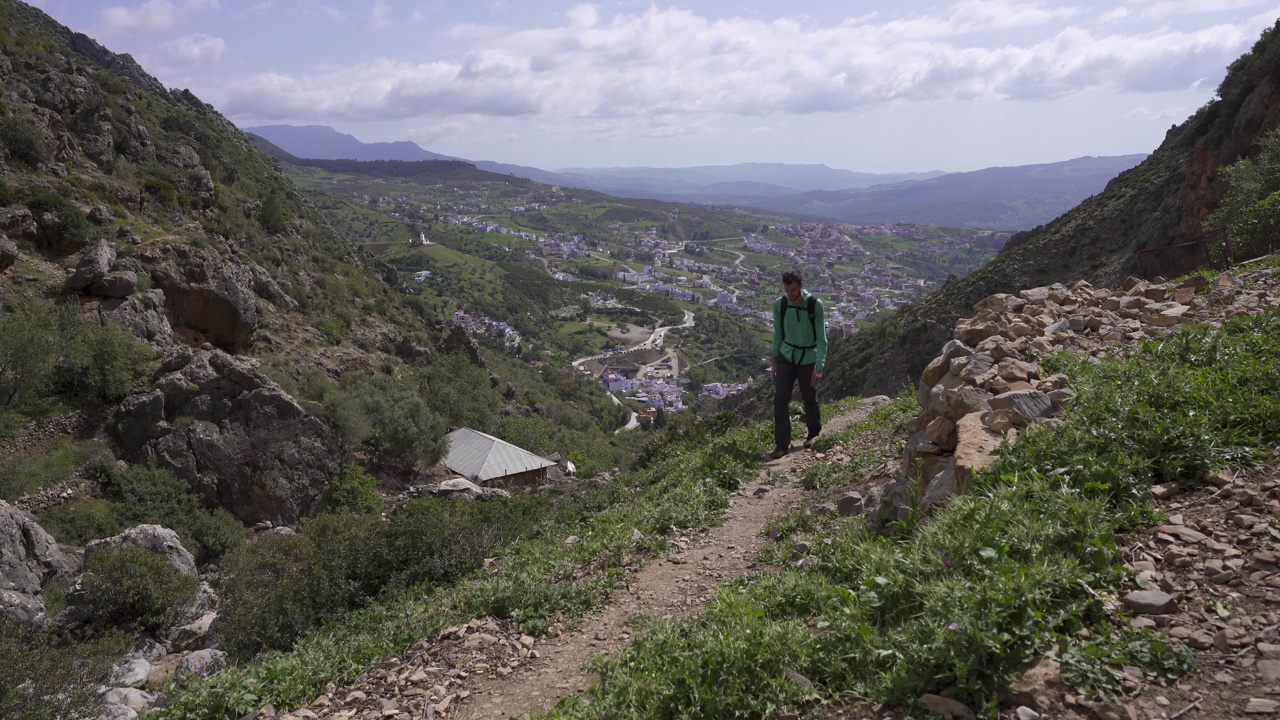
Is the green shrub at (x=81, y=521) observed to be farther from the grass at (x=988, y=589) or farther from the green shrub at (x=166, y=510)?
the grass at (x=988, y=589)

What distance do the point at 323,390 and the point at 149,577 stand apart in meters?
14.1

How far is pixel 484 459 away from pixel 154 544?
13.7m

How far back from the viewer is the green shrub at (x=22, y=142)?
25.2 meters

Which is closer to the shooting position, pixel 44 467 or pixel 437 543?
pixel 437 543

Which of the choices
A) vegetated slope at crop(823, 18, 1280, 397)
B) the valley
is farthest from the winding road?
vegetated slope at crop(823, 18, 1280, 397)

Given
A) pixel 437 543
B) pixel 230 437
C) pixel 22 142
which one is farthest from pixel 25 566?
pixel 22 142

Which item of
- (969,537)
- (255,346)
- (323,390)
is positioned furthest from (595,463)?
(969,537)

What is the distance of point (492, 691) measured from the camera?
4.09m

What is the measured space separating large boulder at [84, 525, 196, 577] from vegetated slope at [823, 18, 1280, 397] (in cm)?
2584

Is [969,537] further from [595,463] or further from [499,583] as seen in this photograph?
[595,463]

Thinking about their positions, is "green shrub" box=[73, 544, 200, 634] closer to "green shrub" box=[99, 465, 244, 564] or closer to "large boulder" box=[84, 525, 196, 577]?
"large boulder" box=[84, 525, 196, 577]

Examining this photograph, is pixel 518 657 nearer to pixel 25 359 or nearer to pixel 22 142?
pixel 25 359

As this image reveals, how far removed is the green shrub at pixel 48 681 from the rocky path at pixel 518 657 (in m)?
3.87

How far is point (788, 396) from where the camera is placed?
7.88 metres
